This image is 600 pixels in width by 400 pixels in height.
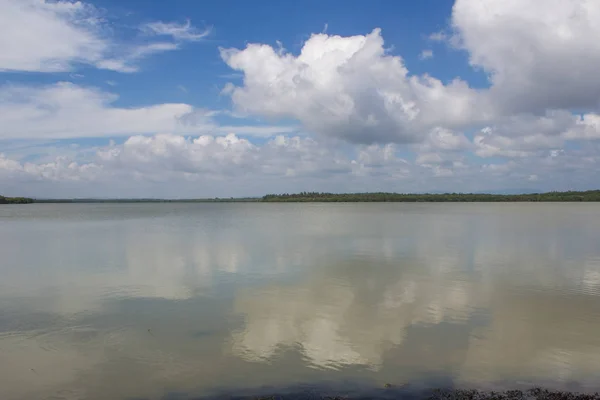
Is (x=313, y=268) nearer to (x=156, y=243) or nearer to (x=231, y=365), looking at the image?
(x=231, y=365)

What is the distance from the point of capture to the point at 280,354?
8625 millimetres

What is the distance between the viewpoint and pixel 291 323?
10750 millimetres

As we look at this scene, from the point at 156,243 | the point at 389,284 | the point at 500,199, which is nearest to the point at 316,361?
the point at 389,284

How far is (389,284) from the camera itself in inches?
602

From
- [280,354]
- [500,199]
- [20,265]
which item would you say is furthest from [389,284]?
[500,199]

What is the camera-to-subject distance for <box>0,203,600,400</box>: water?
7.63 metres

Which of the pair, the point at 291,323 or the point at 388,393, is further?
the point at 291,323

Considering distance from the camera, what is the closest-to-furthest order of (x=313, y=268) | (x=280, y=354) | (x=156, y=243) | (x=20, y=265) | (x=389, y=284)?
(x=280, y=354) < (x=389, y=284) < (x=313, y=268) < (x=20, y=265) < (x=156, y=243)

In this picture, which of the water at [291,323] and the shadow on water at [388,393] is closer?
the shadow on water at [388,393]

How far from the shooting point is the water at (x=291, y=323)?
7.63 m

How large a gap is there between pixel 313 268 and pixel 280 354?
33.1 feet

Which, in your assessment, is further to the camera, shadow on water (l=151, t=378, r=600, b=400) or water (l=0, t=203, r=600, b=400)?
water (l=0, t=203, r=600, b=400)

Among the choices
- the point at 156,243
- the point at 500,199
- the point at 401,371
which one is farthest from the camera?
the point at 500,199

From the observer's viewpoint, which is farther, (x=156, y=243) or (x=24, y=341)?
(x=156, y=243)
